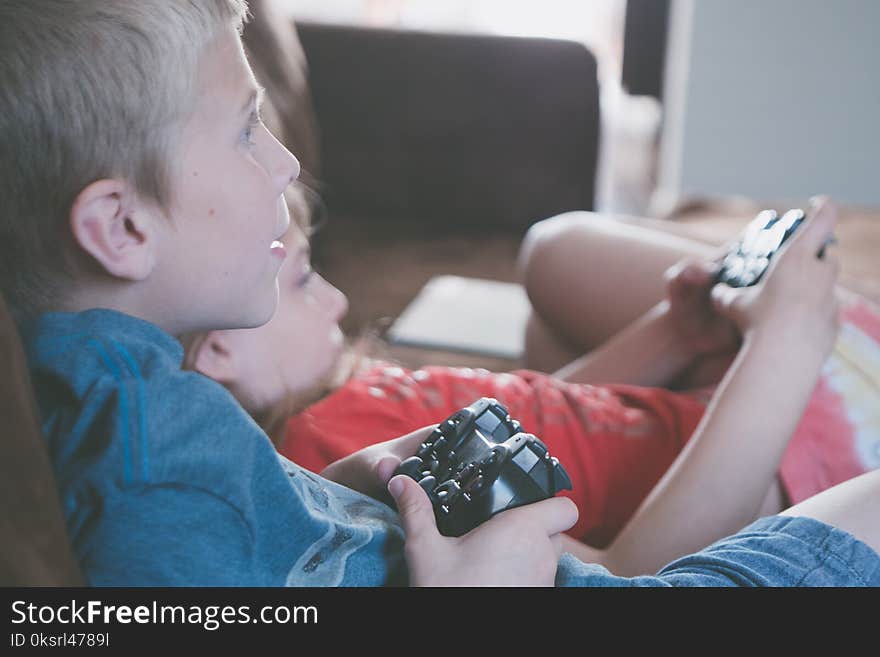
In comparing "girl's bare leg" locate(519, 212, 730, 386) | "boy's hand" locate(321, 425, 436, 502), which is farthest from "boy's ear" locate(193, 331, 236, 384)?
"girl's bare leg" locate(519, 212, 730, 386)

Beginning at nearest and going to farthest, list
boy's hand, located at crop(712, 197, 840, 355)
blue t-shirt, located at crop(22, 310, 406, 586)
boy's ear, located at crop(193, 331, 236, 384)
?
1. blue t-shirt, located at crop(22, 310, 406, 586)
2. boy's ear, located at crop(193, 331, 236, 384)
3. boy's hand, located at crop(712, 197, 840, 355)

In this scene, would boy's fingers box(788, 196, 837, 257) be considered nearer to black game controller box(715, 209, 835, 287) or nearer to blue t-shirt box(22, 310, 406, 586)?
black game controller box(715, 209, 835, 287)

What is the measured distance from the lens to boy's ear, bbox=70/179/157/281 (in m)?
0.43

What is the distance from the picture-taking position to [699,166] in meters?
2.24

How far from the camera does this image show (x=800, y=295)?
0.76 meters

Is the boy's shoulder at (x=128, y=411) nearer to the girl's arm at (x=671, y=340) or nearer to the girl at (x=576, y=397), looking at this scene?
the girl at (x=576, y=397)

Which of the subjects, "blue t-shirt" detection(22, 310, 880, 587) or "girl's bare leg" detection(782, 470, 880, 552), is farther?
"girl's bare leg" detection(782, 470, 880, 552)

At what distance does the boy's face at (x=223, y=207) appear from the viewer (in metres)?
0.45

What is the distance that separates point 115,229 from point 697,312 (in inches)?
23.0

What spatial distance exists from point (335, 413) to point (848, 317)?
1.55 ft

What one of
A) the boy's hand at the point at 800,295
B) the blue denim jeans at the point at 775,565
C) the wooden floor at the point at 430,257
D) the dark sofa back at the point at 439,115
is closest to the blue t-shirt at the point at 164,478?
the blue denim jeans at the point at 775,565

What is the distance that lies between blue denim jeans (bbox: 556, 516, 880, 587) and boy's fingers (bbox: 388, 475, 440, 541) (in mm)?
96
